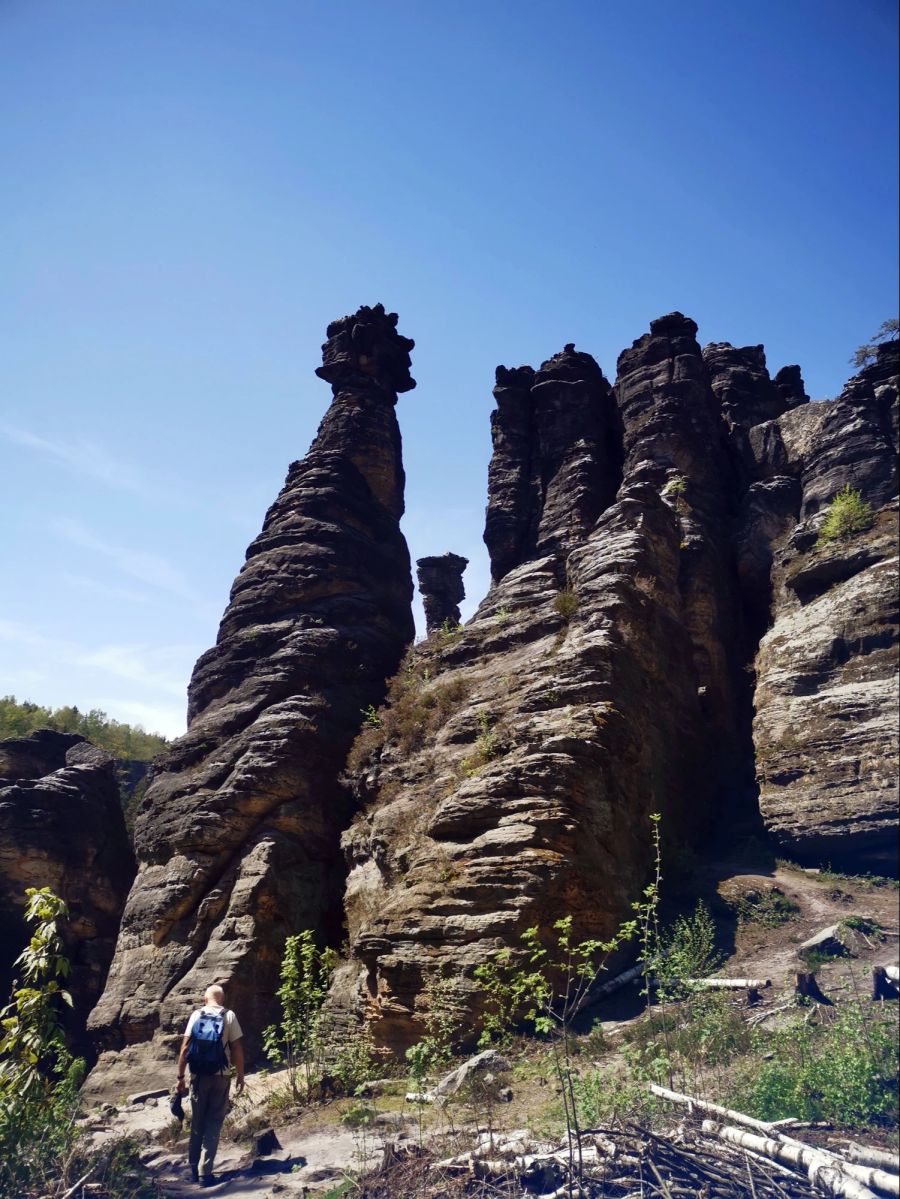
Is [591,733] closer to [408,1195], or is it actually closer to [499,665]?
[499,665]

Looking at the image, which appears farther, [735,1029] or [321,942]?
[321,942]

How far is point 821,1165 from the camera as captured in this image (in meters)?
5.82

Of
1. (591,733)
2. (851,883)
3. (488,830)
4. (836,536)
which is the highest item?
(836,536)

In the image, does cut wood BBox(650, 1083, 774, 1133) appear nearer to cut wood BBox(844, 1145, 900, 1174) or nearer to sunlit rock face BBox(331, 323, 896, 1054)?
cut wood BBox(844, 1145, 900, 1174)

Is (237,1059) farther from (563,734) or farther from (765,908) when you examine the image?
(765,908)

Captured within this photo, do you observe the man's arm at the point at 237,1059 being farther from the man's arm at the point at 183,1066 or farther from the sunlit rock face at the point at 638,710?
the sunlit rock face at the point at 638,710

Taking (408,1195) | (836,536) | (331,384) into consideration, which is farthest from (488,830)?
(331,384)

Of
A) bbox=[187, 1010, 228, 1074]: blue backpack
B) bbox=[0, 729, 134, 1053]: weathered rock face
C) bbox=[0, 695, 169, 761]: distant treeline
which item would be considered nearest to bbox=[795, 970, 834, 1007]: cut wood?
bbox=[187, 1010, 228, 1074]: blue backpack

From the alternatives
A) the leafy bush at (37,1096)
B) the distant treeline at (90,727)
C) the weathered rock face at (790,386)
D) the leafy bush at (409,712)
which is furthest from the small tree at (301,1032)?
the distant treeline at (90,727)

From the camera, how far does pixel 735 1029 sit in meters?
9.27

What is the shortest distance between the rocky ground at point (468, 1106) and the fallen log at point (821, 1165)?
2.02m

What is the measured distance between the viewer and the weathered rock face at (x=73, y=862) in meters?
23.7

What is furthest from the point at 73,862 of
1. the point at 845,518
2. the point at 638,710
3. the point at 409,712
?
the point at 845,518

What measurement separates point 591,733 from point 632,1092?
23.5 feet
